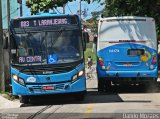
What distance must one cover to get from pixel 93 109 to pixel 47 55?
2.87 metres

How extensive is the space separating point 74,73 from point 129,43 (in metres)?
5.25

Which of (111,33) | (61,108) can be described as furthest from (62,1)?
(61,108)

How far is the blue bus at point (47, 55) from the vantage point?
1750 centimetres

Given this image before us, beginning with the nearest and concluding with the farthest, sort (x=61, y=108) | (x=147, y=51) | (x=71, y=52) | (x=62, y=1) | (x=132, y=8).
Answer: (x=61, y=108) < (x=71, y=52) < (x=147, y=51) < (x=62, y=1) < (x=132, y=8)

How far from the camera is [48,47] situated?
58.5 ft

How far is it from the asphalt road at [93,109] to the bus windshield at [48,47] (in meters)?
1.62

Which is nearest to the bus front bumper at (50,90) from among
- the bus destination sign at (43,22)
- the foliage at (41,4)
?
the bus destination sign at (43,22)

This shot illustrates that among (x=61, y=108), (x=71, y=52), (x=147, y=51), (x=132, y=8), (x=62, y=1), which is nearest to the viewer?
(x=61, y=108)

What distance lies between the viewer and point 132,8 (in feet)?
100

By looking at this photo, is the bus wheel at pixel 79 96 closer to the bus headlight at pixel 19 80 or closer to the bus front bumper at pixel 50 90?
the bus front bumper at pixel 50 90

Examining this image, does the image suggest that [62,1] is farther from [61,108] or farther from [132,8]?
[61,108]

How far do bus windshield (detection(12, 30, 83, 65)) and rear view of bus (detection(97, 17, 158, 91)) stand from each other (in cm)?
423

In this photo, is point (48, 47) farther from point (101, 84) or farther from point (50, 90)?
point (101, 84)

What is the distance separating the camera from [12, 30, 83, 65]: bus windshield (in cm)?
1767
